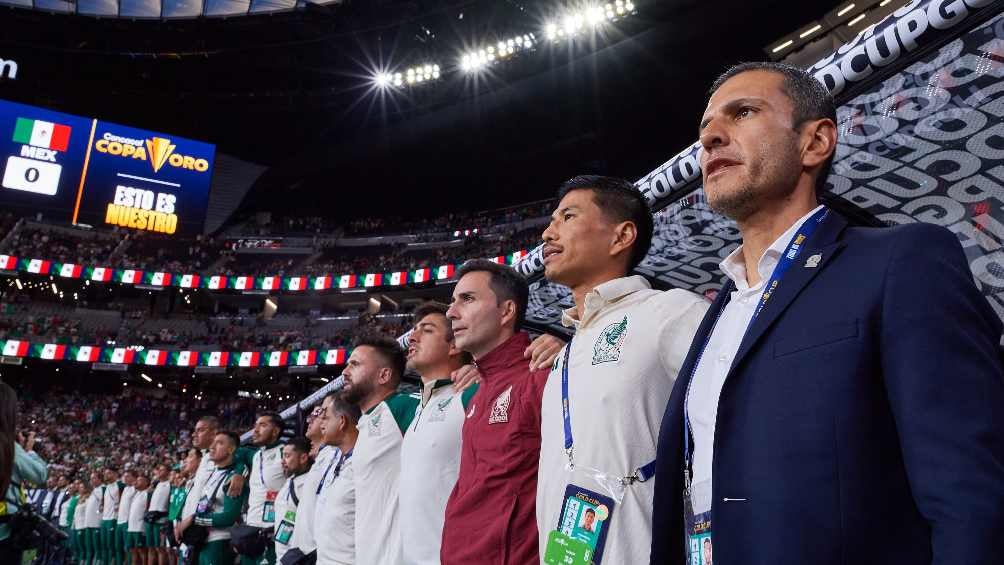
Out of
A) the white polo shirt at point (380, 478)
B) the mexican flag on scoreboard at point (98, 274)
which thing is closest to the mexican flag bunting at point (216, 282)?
the mexican flag on scoreboard at point (98, 274)

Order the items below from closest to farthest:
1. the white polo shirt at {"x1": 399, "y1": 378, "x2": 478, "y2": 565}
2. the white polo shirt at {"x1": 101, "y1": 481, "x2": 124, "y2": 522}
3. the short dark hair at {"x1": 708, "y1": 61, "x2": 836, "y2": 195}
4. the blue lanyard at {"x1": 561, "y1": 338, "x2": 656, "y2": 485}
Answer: the short dark hair at {"x1": 708, "y1": 61, "x2": 836, "y2": 195} → the blue lanyard at {"x1": 561, "y1": 338, "x2": 656, "y2": 485} → the white polo shirt at {"x1": 399, "y1": 378, "x2": 478, "y2": 565} → the white polo shirt at {"x1": 101, "y1": 481, "x2": 124, "y2": 522}

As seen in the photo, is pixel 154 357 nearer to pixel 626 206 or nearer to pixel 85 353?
pixel 85 353

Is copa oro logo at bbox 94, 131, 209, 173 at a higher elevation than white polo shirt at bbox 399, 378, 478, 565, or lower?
higher

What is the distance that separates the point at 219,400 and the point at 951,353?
32152 millimetres

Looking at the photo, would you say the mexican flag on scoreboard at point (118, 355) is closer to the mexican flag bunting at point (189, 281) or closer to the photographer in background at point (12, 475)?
the mexican flag bunting at point (189, 281)

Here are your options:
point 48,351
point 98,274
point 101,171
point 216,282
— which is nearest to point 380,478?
point 101,171

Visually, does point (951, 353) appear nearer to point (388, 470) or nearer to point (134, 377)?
point (388, 470)

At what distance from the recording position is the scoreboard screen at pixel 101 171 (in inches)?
990

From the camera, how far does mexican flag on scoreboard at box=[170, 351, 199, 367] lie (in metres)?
27.2

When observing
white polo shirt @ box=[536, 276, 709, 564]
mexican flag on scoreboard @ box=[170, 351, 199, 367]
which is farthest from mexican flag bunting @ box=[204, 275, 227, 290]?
white polo shirt @ box=[536, 276, 709, 564]

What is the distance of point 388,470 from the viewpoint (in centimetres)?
368

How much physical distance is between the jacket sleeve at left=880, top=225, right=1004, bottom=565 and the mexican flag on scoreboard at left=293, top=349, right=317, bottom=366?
2686 cm

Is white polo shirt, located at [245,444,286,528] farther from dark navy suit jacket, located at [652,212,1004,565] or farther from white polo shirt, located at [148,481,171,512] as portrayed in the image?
dark navy suit jacket, located at [652,212,1004,565]

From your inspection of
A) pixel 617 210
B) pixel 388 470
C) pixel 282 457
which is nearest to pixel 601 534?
pixel 617 210
